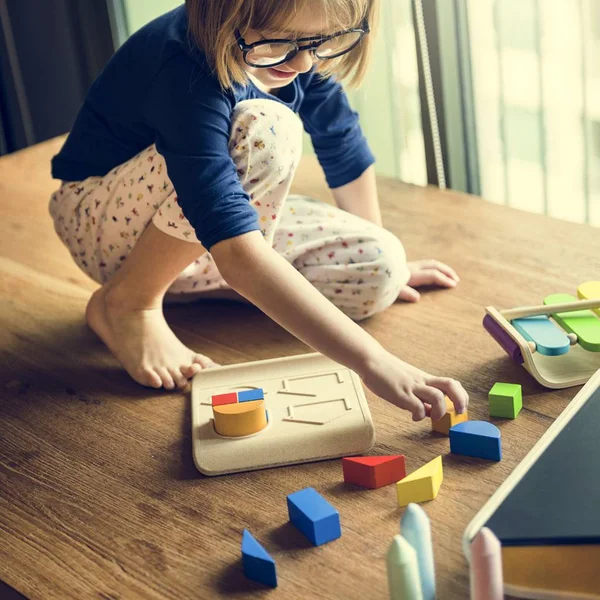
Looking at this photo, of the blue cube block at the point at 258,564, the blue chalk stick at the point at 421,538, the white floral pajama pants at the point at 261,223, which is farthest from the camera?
the white floral pajama pants at the point at 261,223

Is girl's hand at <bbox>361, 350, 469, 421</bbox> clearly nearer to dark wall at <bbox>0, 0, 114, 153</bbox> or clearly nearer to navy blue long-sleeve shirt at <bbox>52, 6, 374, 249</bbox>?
navy blue long-sleeve shirt at <bbox>52, 6, 374, 249</bbox>

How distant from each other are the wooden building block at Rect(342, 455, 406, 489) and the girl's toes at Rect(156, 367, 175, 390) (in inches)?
12.7

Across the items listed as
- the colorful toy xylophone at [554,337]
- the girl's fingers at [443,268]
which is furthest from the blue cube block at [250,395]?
the girl's fingers at [443,268]

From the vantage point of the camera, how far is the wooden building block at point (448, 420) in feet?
3.67

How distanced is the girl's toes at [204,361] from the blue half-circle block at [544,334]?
1.39ft

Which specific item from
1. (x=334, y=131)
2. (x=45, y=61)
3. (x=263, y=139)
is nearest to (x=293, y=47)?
(x=263, y=139)

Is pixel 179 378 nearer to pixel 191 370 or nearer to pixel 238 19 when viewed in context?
pixel 191 370

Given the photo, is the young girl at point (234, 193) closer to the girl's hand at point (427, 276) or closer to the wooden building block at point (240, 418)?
the girl's hand at point (427, 276)

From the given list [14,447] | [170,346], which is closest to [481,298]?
[170,346]

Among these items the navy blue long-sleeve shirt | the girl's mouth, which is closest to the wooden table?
the navy blue long-sleeve shirt

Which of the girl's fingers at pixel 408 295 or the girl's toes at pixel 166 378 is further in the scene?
the girl's fingers at pixel 408 295

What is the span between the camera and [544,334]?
1.22 m

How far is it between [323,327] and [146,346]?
36cm

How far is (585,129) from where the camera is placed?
1704 mm
